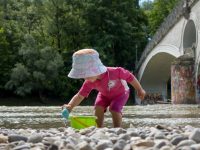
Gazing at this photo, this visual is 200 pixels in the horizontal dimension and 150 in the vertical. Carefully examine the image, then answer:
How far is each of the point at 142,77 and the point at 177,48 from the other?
30.9 feet

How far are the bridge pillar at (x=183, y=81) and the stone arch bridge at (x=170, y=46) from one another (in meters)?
0.34

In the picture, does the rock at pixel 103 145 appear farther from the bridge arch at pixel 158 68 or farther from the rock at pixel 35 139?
the bridge arch at pixel 158 68

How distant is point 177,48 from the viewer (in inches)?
1395

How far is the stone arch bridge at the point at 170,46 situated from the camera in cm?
3146

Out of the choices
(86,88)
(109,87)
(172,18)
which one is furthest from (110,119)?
(172,18)

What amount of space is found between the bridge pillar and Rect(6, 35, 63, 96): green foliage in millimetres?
12284

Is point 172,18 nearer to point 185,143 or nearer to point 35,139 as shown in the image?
point 35,139

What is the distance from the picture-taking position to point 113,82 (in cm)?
648

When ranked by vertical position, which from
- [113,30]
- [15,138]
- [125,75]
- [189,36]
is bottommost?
[15,138]

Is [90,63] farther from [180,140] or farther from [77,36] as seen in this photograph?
[77,36]

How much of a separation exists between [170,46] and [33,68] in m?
11.2

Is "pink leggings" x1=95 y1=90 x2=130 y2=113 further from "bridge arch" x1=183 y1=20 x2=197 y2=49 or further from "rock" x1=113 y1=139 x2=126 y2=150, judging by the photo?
"bridge arch" x1=183 y1=20 x2=197 y2=49

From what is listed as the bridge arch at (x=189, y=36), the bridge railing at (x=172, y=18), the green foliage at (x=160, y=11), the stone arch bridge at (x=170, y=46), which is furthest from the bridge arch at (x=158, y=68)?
the green foliage at (x=160, y=11)

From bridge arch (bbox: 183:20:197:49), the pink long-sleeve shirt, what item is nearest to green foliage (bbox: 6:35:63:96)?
bridge arch (bbox: 183:20:197:49)
